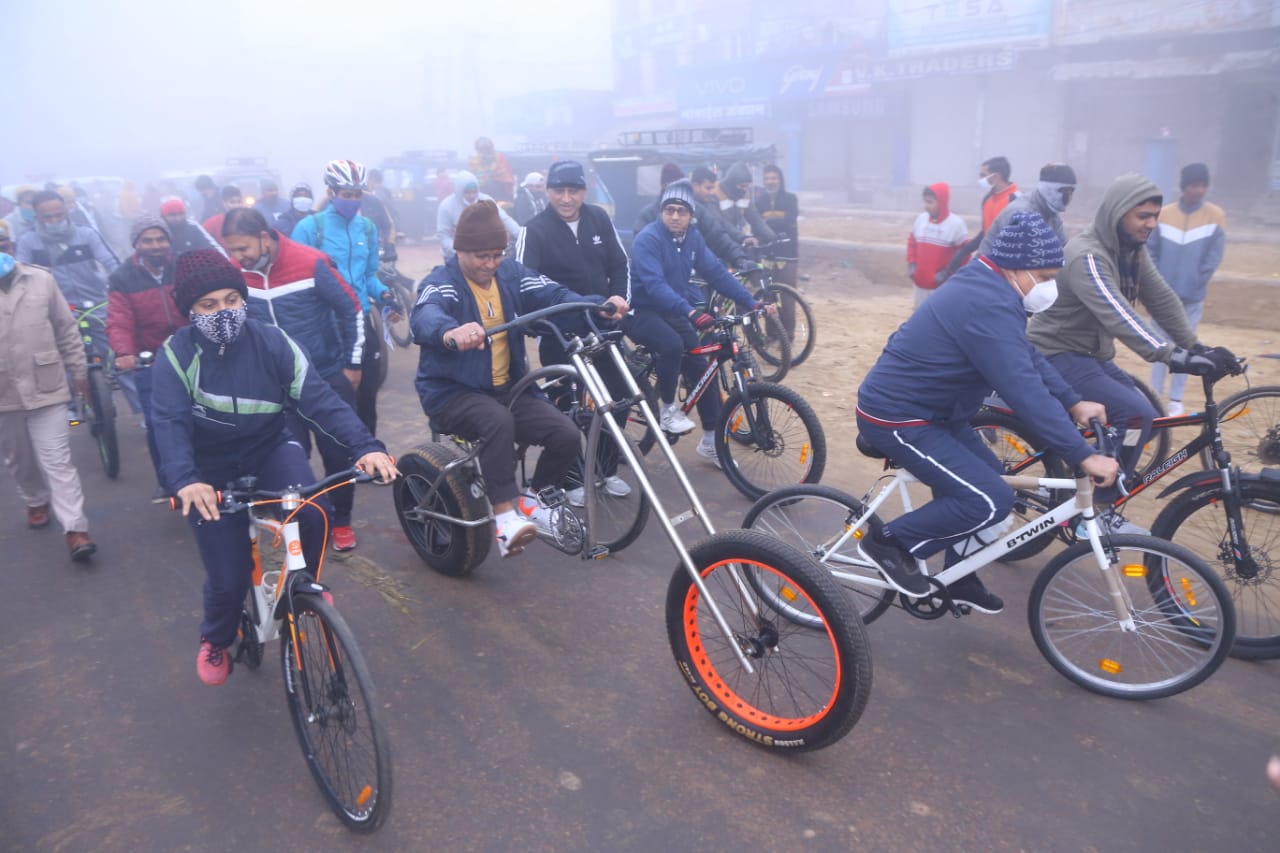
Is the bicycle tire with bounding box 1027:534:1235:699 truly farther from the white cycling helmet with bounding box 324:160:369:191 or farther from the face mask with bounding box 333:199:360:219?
the white cycling helmet with bounding box 324:160:369:191

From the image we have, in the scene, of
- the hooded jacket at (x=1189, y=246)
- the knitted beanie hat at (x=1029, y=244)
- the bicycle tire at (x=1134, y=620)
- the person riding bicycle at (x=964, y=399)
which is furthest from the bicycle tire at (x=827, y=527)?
the hooded jacket at (x=1189, y=246)

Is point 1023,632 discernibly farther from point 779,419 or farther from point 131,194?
point 131,194

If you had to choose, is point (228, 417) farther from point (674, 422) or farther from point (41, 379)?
point (674, 422)

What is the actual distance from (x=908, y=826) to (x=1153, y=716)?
1.28m

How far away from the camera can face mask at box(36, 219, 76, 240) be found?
7.78m

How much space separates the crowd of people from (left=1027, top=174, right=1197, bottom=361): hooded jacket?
0.01 meters

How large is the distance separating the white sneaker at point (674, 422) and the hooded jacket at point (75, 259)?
5.23 meters

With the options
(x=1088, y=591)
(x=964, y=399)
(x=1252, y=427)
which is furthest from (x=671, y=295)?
(x=1252, y=427)

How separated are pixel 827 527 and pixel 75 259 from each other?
7.26 metres

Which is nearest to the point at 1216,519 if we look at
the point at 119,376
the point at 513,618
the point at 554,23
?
the point at 513,618

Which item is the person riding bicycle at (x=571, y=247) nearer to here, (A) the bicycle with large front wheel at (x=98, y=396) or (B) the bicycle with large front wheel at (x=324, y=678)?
(B) the bicycle with large front wheel at (x=324, y=678)

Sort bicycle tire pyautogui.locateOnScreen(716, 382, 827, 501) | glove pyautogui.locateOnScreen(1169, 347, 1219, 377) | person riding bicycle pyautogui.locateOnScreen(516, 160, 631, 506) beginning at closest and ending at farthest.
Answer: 1. glove pyautogui.locateOnScreen(1169, 347, 1219, 377)
2. bicycle tire pyautogui.locateOnScreen(716, 382, 827, 501)
3. person riding bicycle pyautogui.locateOnScreen(516, 160, 631, 506)

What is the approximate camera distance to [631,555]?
5141 millimetres

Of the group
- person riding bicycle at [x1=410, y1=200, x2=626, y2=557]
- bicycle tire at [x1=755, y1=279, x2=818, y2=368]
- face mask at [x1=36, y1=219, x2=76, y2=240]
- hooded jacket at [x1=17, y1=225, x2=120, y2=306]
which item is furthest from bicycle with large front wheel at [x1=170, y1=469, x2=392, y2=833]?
bicycle tire at [x1=755, y1=279, x2=818, y2=368]
